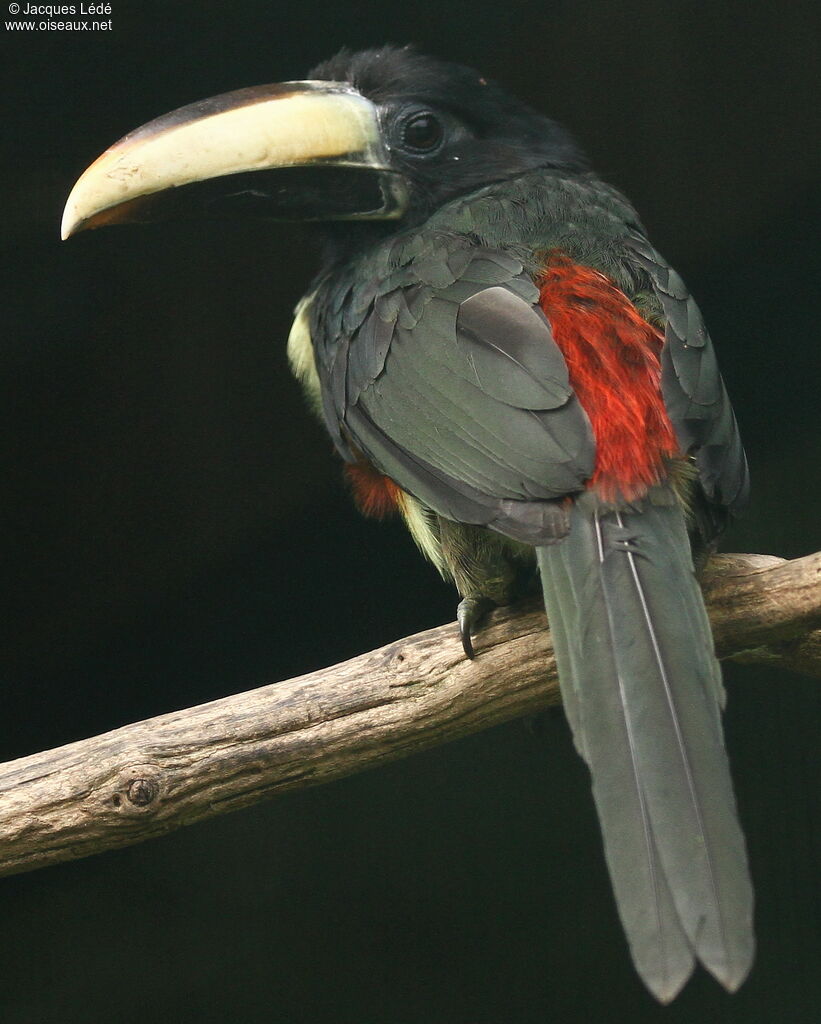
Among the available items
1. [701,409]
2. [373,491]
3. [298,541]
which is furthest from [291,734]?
[298,541]

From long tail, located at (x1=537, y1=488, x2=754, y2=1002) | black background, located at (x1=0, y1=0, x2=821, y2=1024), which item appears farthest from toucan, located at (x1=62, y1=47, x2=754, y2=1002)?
black background, located at (x1=0, y1=0, x2=821, y2=1024)

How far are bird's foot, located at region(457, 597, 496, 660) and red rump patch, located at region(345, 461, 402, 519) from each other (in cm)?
26

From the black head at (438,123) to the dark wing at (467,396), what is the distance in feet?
1.26

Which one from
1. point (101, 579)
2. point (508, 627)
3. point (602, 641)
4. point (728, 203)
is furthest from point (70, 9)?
point (602, 641)

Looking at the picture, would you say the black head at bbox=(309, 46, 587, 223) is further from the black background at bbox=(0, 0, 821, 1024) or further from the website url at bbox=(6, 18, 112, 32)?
the website url at bbox=(6, 18, 112, 32)

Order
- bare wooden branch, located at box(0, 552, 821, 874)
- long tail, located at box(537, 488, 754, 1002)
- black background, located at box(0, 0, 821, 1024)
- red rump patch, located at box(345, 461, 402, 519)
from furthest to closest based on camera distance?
black background, located at box(0, 0, 821, 1024) < red rump patch, located at box(345, 461, 402, 519) < bare wooden branch, located at box(0, 552, 821, 874) < long tail, located at box(537, 488, 754, 1002)

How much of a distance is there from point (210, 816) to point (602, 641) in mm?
696

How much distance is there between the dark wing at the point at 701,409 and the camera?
1.67m

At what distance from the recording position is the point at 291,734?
1.75m

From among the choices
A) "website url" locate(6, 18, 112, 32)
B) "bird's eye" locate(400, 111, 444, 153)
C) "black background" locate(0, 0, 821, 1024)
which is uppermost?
"website url" locate(6, 18, 112, 32)

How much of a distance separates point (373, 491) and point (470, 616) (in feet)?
1.24

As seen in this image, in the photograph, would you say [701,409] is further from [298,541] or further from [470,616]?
[298,541]

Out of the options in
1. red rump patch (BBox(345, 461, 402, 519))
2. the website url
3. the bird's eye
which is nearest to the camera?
red rump patch (BBox(345, 461, 402, 519))

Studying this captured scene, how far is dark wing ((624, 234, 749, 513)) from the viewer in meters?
1.67
